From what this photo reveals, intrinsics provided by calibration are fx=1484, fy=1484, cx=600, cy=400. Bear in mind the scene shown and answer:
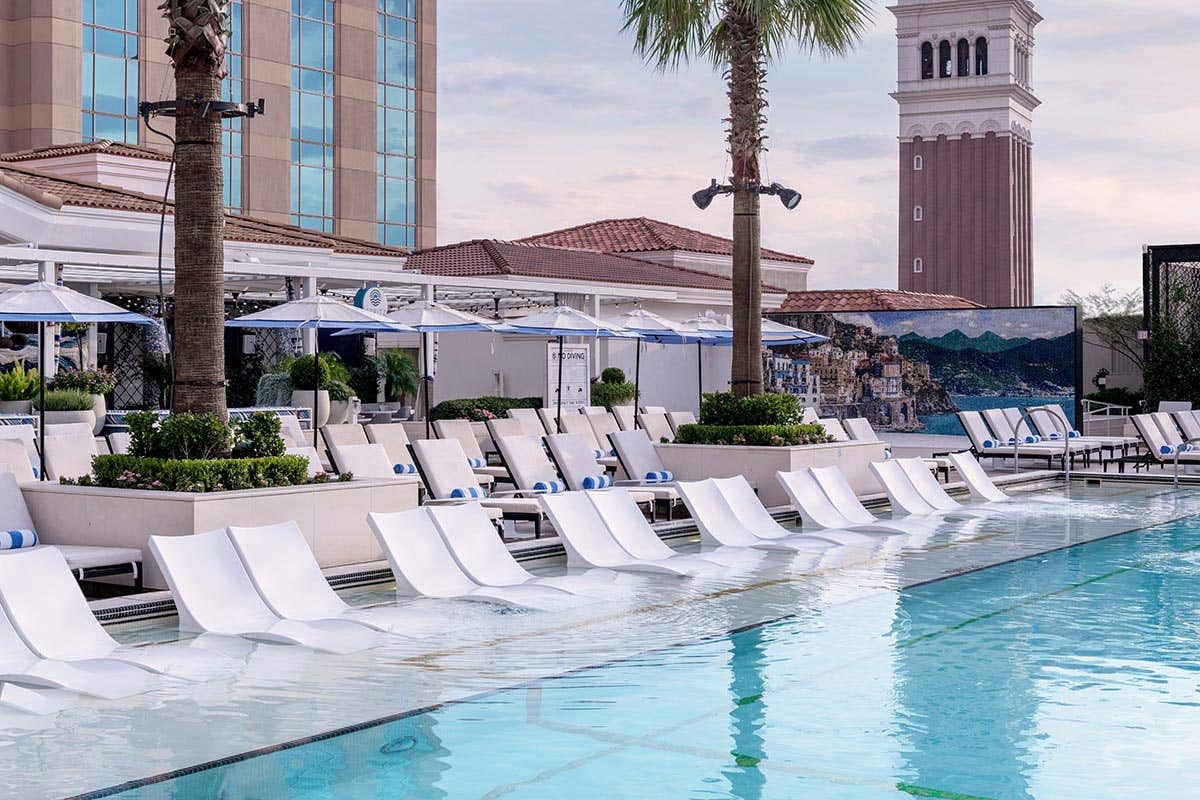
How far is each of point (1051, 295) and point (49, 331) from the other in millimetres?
74128

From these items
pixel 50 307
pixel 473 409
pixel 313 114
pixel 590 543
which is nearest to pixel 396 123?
pixel 313 114

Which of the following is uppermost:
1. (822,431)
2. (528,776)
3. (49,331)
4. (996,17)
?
(996,17)

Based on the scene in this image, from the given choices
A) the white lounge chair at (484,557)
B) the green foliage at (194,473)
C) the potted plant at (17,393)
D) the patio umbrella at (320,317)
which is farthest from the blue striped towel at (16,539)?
the potted plant at (17,393)

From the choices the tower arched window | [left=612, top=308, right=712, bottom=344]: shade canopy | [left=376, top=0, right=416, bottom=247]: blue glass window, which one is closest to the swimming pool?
[left=612, top=308, right=712, bottom=344]: shade canopy

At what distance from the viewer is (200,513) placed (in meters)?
9.77

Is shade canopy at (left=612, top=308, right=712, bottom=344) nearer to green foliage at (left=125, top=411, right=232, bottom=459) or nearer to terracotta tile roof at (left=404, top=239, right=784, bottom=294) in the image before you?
terracotta tile roof at (left=404, top=239, right=784, bottom=294)

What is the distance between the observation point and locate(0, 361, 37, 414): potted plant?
19.3m

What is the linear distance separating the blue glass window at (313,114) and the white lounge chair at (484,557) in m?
43.7

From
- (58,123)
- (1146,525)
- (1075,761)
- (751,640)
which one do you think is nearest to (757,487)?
(1146,525)

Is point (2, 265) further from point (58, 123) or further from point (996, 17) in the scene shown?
point (996, 17)

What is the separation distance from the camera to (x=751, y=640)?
9.05 m

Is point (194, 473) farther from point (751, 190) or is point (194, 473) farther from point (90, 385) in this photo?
point (90, 385)

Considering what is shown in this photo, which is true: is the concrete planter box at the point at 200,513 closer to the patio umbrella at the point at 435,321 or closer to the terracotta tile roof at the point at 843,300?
the patio umbrella at the point at 435,321

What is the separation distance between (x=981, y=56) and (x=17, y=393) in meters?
72.2
